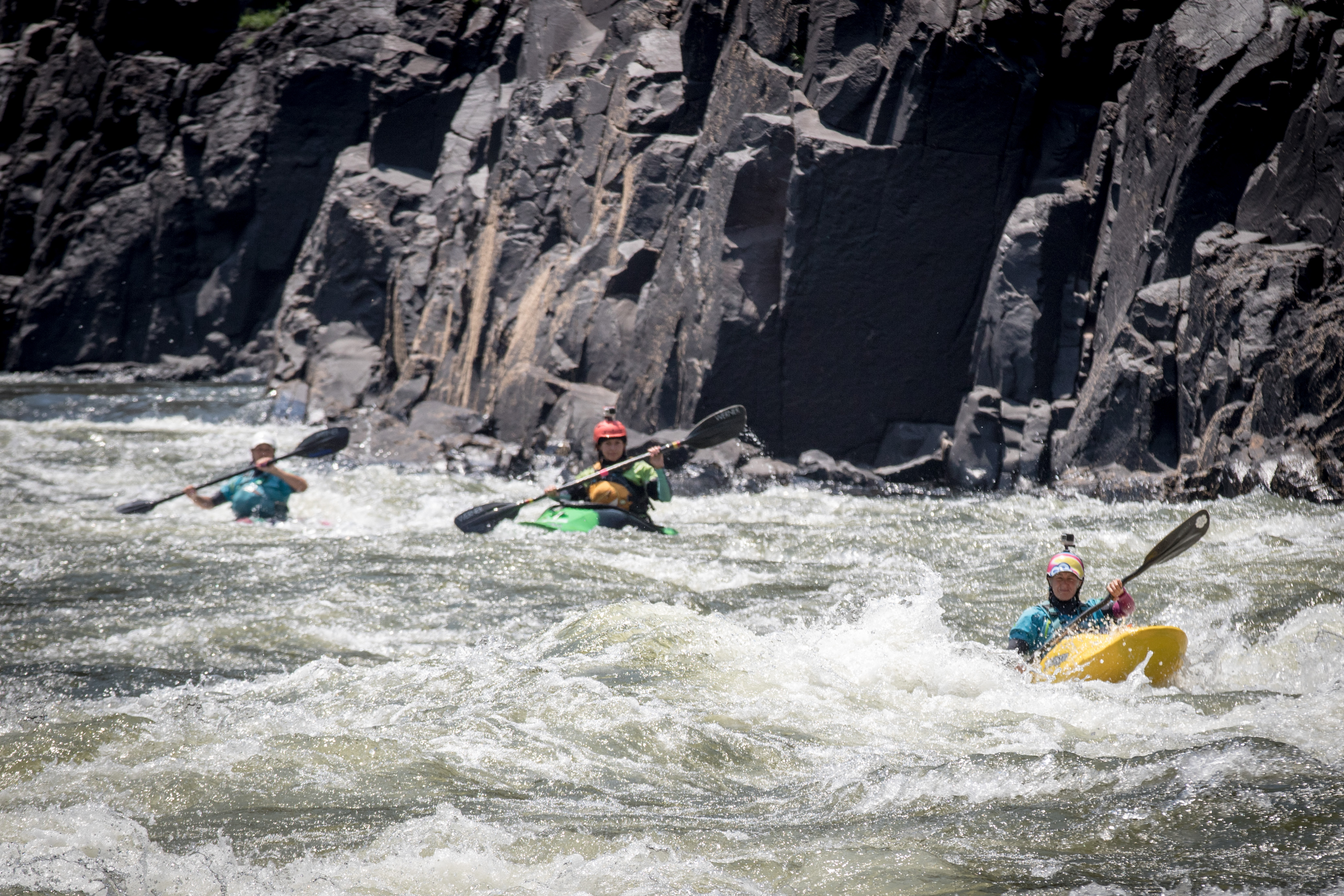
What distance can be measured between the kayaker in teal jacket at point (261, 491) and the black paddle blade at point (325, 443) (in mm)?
1168

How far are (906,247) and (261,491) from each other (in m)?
6.44

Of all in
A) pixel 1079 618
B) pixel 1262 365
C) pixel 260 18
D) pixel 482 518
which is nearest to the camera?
pixel 1079 618

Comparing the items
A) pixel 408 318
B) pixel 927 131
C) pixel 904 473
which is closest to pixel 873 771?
pixel 904 473

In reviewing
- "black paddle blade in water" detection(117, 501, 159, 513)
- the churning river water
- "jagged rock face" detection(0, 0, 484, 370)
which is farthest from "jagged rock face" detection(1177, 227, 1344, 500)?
"jagged rock face" detection(0, 0, 484, 370)

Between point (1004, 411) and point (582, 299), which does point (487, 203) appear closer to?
point (582, 299)

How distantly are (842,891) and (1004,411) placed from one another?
7951mm

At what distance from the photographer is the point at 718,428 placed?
9.48 metres

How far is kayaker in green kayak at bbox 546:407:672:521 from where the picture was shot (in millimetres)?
8695

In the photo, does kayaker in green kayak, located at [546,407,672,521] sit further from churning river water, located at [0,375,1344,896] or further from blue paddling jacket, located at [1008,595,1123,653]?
blue paddling jacket, located at [1008,595,1123,653]

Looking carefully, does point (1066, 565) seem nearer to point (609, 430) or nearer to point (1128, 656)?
point (1128, 656)

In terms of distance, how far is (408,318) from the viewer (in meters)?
16.5

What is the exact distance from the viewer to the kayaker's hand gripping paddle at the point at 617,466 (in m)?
8.62

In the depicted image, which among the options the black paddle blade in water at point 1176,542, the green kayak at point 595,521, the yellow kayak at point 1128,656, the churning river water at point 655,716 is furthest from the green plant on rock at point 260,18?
the yellow kayak at point 1128,656

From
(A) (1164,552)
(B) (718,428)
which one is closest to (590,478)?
(B) (718,428)
